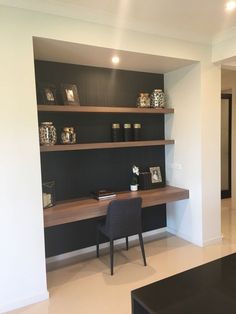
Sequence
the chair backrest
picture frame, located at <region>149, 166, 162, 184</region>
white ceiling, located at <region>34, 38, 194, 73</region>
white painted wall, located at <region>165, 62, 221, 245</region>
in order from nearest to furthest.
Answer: white ceiling, located at <region>34, 38, 194, 73</region> < the chair backrest < white painted wall, located at <region>165, 62, 221, 245</region> < picture frame, located at <region>149, 166, 162, 184</region>

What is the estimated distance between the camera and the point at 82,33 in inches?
103

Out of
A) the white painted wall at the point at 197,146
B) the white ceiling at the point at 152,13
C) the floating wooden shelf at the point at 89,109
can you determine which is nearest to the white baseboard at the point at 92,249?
the white painted wall at the point at 197,146

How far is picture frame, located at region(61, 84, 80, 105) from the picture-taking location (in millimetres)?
3125

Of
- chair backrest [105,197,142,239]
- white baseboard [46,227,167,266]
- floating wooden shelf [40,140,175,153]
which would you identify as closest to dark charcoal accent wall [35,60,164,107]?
floating wooden shelf [40,140,175,153]

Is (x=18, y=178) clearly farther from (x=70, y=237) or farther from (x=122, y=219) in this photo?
(x=70, y=237)

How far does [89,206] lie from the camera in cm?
303

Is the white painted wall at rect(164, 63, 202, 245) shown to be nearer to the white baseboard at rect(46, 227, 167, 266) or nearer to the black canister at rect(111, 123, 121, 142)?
the white baseboard at rect(46, 227, 167, 266)

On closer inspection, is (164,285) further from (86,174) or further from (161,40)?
(161,40)

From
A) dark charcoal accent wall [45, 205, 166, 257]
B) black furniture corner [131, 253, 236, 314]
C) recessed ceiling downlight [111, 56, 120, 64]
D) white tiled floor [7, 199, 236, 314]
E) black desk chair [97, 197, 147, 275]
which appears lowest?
white tiled floor [7, 199, 236, 314]

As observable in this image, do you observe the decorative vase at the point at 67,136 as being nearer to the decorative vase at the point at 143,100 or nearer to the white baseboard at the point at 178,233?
the decorative vase at the point at 143,100

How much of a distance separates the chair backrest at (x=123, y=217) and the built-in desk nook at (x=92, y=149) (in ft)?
0.56

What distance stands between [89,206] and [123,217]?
0.40 metres

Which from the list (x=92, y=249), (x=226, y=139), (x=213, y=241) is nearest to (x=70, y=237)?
(x=92, y=249)

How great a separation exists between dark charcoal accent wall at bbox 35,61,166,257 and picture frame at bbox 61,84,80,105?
15cm
